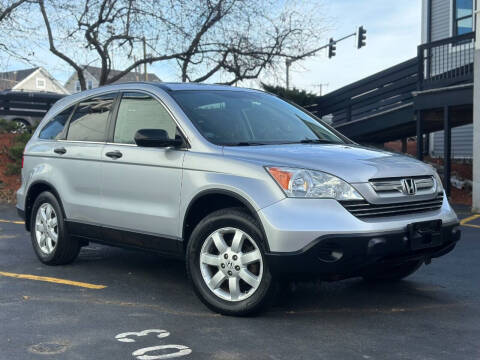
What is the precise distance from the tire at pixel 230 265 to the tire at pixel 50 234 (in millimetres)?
2117

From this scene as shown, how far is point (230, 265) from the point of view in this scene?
4.86 metres

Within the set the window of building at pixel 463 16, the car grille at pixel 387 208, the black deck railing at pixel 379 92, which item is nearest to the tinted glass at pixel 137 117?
the car grille at pixel 387 208

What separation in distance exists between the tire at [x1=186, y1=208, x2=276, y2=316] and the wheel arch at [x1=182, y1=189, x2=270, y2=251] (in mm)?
111

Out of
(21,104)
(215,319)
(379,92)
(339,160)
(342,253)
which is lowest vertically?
(215,319)

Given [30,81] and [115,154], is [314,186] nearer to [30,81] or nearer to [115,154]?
[115,154]

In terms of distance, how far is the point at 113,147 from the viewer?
6047mm

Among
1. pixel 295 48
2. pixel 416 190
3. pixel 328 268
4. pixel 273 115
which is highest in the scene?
pixel 295 48

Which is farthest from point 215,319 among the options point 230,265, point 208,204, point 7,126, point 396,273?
point 7,126

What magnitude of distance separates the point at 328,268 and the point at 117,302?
1878mm

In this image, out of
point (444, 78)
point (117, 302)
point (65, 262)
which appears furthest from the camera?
point (444, 78)

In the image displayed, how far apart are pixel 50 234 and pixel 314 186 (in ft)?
11.2

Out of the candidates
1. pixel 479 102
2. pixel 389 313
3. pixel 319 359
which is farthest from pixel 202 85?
pixel 479 102

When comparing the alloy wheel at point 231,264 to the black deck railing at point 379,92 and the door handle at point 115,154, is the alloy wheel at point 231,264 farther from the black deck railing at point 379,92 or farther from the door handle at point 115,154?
the black deck railing at point 379,92

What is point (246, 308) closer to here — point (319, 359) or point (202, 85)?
point (319, 359)
